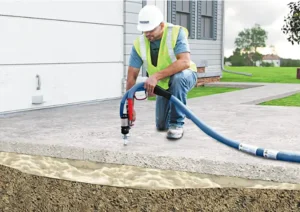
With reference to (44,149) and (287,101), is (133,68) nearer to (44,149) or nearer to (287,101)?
(44,149)

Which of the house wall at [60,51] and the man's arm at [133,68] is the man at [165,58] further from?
the house wall at [60,51]

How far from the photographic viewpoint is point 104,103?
26.6 feet

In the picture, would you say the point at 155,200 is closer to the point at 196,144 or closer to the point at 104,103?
the point at 196,144

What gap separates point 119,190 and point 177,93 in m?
0.96

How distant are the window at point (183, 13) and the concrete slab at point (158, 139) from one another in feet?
17.7

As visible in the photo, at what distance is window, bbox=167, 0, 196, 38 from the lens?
12336mm

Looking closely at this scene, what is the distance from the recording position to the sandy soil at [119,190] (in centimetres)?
408

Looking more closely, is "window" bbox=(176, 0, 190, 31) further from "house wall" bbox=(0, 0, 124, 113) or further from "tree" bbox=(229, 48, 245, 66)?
"tree" bbox=(229, 48, 245, 66)

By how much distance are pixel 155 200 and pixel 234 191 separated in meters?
0.70

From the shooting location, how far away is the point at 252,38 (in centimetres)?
6638

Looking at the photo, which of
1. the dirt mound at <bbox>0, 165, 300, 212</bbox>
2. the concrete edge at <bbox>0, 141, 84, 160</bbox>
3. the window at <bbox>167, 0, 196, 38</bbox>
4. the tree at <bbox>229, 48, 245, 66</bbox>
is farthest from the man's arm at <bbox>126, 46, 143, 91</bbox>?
the tree at <bbox>229, 48, 245, 66</bbox>

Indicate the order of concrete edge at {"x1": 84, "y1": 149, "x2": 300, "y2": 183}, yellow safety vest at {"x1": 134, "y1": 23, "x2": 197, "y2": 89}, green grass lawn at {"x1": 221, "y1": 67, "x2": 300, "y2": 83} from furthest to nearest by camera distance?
green grass lawn at {"x1": 221, "y1": 67, "x2": 300, "y2": 83} < yellow safety vest at {"x1": 134, "y1": 23, "x2": 197, "y2": 89} < concrete edge at {"x1": 84, "y1": 149, "x2": 300, "y2": 183}

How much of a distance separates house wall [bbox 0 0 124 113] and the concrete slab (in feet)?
1.16

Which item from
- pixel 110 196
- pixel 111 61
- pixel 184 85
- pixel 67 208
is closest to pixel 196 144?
pixel 184 85
